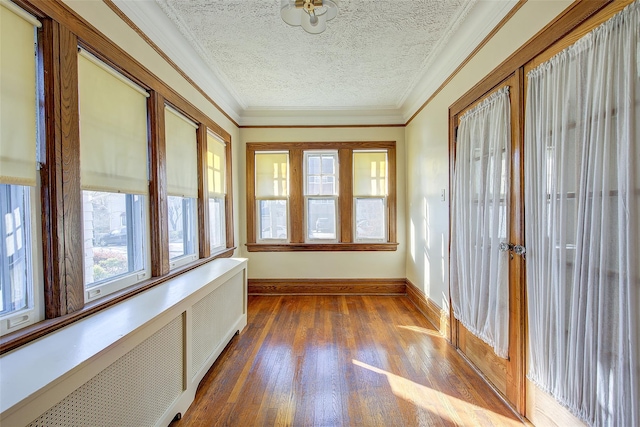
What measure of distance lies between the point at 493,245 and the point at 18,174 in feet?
8.92

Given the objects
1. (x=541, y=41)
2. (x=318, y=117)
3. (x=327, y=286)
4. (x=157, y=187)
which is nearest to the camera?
(x=541, y=41)

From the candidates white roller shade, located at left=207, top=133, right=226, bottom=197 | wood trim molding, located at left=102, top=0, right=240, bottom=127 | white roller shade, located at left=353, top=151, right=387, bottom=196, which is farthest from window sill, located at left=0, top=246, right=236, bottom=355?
white roller shade, located at left=353, top=151, right=387, bottom=196

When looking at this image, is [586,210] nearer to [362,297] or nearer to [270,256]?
[362,297]

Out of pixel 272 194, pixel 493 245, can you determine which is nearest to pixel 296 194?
pixel 272 194

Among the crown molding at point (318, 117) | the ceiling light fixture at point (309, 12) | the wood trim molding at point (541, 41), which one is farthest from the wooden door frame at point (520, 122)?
the crown molding at point (318, 117)

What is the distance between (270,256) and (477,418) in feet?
10.4

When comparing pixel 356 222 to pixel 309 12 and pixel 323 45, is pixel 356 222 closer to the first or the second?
pixel 323 45

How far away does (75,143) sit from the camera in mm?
1455

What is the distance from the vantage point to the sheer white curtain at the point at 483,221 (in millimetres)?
1879

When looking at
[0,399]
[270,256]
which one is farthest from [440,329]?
[0,399]

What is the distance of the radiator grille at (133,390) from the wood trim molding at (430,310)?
2460mm

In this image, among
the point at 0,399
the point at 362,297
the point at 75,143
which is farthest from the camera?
the point at 362,297

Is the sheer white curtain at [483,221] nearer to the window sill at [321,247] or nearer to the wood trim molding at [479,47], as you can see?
the wood trim molding at [479,47]

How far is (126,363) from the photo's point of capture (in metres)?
1.31
